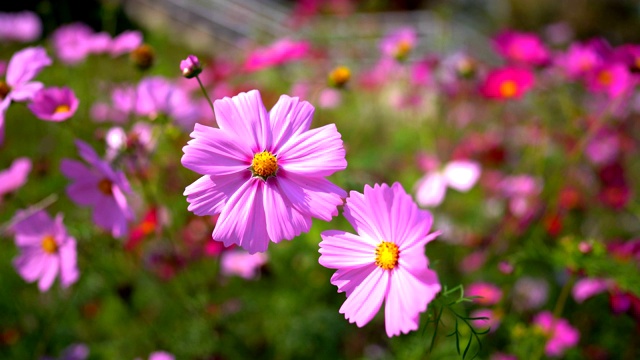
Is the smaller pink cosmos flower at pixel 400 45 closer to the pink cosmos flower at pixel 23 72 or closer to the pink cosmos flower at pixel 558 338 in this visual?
the pink cosmos flower at pixel 558 338

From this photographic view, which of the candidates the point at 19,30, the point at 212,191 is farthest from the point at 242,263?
the point at 19,30

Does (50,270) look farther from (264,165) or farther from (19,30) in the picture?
(19,30)

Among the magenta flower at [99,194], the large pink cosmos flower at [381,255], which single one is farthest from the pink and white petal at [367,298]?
the magenta flower at [99,194]

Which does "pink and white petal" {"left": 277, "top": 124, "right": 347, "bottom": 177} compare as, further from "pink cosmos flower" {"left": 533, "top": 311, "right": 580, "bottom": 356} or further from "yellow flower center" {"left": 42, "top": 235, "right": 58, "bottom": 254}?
"pink cosmos flower" {"left": 533, "top": 311, "right": 580, "bottom": 356}

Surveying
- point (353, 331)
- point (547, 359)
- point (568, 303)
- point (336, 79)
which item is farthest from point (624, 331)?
point (336, 79)

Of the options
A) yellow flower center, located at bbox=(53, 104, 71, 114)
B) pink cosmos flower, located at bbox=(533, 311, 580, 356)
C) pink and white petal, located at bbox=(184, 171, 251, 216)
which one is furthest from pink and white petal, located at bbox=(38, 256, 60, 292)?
pink cosmos flower, located at bbox=(533, 311, 580, 356)
